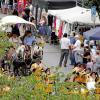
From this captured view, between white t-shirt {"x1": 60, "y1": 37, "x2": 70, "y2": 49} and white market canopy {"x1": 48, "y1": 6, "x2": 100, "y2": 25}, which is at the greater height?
white market canopy {"x1": 48, "y1": 6, "x2": 100, "y2": 25}

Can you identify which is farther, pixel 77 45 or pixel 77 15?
pixel 77 15

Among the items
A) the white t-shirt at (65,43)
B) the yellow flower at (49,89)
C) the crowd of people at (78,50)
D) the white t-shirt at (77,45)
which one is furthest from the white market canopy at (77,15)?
the yellow flower at (49,89)

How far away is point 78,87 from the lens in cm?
772

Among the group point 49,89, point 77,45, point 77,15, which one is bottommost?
point 77,45

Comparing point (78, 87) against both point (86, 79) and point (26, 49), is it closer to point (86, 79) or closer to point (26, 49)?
point (86, 79)

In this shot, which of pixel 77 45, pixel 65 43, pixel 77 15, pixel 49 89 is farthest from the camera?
pixel 77 15

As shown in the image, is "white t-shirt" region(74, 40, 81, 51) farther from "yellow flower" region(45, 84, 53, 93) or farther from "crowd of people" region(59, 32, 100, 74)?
"yellow flower" region(45, 84, 53, 93)

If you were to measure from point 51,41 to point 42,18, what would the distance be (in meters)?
2.47

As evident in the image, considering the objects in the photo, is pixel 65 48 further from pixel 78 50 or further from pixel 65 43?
pixel 78 50

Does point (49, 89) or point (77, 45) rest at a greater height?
point (49, 89)

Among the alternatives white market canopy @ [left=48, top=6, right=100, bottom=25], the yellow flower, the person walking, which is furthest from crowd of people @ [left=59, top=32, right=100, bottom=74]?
the yellow flower

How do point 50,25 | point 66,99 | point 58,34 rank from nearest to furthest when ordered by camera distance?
point 66,99 → point 58,34 → point 50,25

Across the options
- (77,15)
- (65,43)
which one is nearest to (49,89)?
(65,43)

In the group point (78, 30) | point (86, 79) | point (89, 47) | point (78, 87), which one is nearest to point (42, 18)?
point (78, 30)
